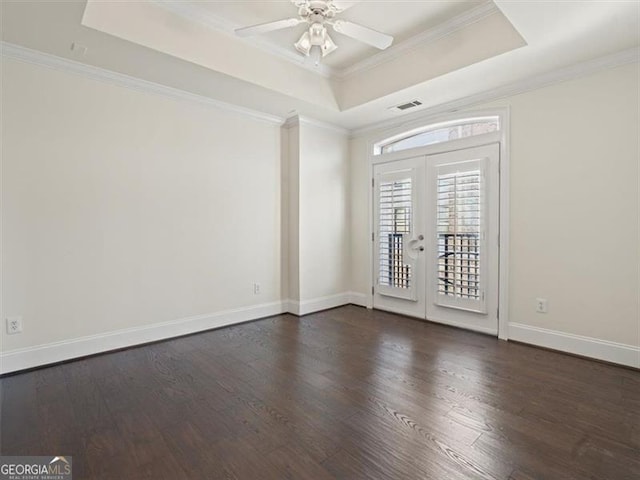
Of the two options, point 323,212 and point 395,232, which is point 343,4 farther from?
point 395,232

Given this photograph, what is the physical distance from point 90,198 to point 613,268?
478cm

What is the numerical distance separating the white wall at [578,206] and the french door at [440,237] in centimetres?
26

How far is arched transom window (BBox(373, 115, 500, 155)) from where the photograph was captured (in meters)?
3.83

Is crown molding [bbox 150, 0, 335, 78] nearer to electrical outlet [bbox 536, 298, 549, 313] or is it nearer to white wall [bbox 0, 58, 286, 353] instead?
white wall [bbox 0, 58, 286, 353]

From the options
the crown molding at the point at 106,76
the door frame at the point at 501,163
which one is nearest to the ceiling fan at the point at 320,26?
the crown molding at the point at 106,76

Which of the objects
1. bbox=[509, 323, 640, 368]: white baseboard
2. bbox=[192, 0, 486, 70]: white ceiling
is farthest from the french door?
bbox=[192, 0, 486, 70]: white ceiling

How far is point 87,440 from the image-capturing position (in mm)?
1894

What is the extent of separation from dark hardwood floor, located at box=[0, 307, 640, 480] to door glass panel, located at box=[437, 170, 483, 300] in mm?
786

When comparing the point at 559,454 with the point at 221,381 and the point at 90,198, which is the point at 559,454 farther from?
the point at 90,198

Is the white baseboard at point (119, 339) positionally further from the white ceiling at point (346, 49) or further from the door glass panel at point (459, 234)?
the white ceiling at point (346, 49)

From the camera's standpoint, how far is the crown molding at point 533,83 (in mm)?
2871

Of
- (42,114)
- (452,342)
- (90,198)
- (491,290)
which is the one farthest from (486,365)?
(42,114)

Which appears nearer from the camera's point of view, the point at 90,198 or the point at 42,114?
the point at 42,114

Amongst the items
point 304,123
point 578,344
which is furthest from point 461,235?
point 304,123
